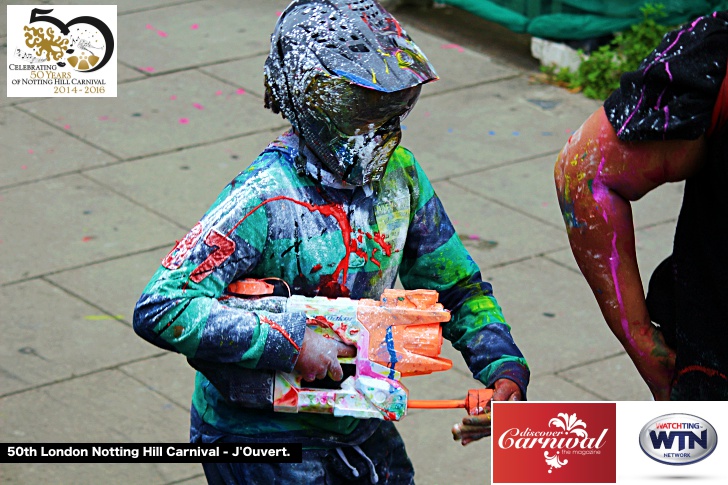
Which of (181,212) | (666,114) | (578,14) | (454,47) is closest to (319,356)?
(666,114)

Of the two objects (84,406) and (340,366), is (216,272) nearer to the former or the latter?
(340,366)

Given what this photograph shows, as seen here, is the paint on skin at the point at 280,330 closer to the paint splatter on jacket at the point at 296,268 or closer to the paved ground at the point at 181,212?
the paint splatter on jacket at the point at 296,268

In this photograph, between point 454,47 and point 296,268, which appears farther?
point 454,47

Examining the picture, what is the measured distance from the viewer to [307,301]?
104 inches

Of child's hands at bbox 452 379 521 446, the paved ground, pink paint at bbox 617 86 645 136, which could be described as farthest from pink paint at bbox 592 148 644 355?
the paved ground

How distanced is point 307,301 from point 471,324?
0.47 meters

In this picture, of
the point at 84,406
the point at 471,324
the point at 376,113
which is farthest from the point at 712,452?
the point at 84,406

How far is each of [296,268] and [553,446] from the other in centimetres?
70

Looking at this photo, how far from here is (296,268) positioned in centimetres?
268

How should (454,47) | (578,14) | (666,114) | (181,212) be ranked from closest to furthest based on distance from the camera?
(666,114) → (181,212) → (578,14) → (454,47)

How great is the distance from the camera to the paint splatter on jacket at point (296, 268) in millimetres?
2549

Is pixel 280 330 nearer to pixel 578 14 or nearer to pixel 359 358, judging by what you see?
pixel 359 358

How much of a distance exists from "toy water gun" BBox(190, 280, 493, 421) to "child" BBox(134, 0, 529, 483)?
1.3 inches

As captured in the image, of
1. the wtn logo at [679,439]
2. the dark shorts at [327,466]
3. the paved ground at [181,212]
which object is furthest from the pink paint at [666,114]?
the paved ground at [181,212]
